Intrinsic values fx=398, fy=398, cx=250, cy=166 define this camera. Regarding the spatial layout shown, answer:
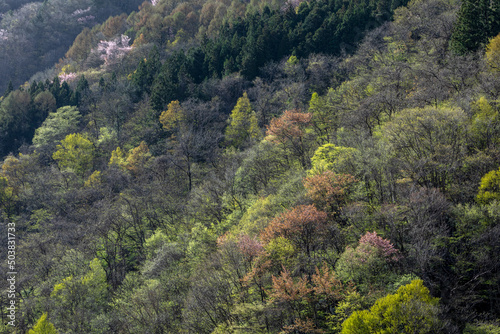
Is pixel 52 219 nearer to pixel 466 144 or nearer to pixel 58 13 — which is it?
pixel 466 144

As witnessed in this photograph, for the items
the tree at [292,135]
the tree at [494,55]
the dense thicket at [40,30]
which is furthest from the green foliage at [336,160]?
the dense thicket at [40,30]

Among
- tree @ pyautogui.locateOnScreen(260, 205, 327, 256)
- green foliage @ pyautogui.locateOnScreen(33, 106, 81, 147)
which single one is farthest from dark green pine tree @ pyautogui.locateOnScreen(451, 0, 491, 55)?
green foliage @ pyautogui.locateOnScreen(33, 106, 81, 147)

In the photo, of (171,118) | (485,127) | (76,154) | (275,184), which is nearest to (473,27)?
(485,127)

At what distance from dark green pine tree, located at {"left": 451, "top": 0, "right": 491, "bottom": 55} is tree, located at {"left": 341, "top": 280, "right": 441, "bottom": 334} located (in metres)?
36.5

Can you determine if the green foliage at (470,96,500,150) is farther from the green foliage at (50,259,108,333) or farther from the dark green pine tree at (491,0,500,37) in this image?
the green foliage at (50,259,108,333)

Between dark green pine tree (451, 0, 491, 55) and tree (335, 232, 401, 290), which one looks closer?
tree (335, 232, 401, 290)

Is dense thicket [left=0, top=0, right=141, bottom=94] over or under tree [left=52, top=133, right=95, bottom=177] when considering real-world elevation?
over

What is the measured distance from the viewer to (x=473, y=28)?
1852 inches

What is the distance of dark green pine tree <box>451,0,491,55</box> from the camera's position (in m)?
46.8

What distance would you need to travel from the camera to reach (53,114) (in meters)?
86.1

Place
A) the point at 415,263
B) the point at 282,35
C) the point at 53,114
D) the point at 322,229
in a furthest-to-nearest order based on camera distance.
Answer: the point at 53,114
the point at 282,35
the point at 322,229
the point at 415,263

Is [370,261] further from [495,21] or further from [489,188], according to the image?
[495,21]

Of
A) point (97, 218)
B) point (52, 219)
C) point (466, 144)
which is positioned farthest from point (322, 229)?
point (52, 219)

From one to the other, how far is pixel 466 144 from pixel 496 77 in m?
10.3
